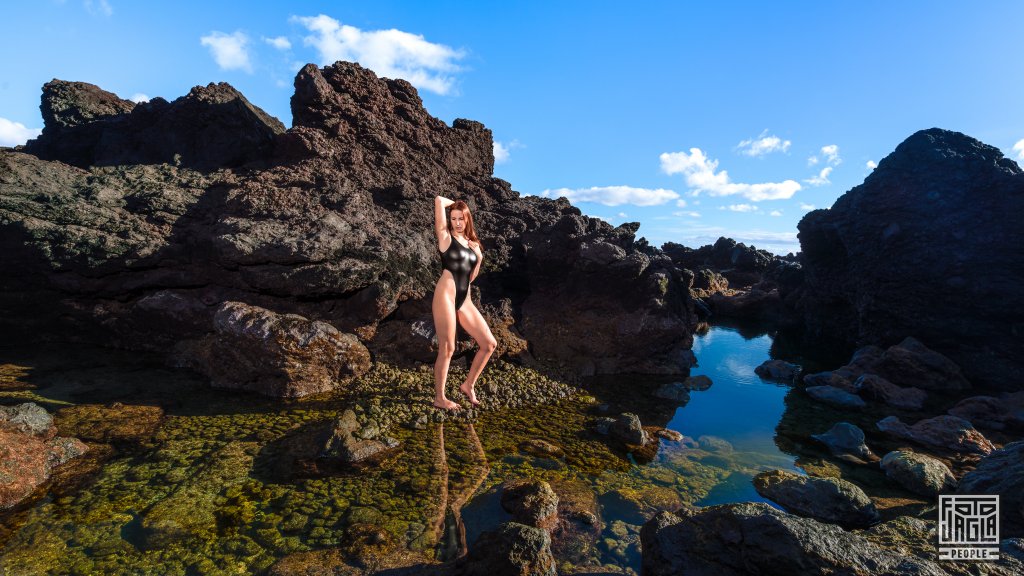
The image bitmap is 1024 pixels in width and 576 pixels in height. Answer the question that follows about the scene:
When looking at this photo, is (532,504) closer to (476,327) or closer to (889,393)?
(476,327)

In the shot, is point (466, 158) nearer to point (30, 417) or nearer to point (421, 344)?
point (421, 344)

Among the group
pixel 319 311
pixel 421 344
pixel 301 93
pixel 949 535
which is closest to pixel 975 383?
pixel 949 535

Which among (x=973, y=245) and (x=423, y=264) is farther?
(x=973, y=245)

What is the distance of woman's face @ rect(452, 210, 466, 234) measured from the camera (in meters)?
7.45

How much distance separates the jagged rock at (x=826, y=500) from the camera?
22.0 feet

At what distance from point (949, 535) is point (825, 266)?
86.5 feet

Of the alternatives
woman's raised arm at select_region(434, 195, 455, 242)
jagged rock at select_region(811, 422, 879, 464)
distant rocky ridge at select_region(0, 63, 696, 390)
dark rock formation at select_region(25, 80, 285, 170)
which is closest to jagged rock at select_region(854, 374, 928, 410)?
jagged rock at select_region(811, 422, 879, 464)

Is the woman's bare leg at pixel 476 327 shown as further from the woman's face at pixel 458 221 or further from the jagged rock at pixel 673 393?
the jagged rock at pixel 673 393

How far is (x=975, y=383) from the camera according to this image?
55.3 feet

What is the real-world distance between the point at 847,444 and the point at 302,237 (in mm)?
13825

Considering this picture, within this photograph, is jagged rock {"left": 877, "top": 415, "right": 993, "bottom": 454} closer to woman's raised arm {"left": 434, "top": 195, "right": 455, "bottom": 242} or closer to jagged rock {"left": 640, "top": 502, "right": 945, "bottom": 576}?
jagged rock {"left": 640, "top": 502, "right": 945, "bottom": 576}

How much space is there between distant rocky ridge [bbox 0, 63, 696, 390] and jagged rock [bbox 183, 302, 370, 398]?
137 mm

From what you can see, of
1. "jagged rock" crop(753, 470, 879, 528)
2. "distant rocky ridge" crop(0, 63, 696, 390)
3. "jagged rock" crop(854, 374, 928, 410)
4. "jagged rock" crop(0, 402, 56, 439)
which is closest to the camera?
"jagged rock" crop(753, 470, 879, 528)

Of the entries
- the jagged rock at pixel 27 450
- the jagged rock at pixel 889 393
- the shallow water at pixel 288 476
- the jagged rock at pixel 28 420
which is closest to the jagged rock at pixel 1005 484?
the shallow water at pixel 288 476
